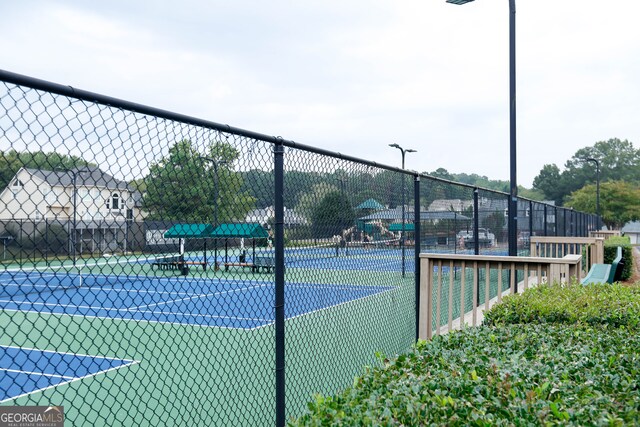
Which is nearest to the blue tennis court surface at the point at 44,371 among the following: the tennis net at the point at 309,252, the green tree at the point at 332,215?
the tennis net at the point at 309,252

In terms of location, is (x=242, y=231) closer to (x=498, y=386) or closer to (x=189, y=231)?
(x=189, y=231)

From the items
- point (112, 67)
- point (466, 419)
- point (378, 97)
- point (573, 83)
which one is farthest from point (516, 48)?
point (378, 97)

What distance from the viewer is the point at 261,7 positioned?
1238cm

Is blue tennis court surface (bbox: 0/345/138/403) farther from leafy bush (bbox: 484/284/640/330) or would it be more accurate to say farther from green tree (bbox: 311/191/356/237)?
leafy bush (bbox: 484/284/640/330)

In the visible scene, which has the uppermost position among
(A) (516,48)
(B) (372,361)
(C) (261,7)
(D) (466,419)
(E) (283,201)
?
(C) (261,7)

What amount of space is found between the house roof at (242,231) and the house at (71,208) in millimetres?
803

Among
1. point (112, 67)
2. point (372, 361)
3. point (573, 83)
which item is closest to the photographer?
point (372, 361)

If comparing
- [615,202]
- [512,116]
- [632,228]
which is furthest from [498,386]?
[632,228]

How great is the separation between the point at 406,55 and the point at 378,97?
10362mm

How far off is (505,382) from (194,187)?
1.89 m

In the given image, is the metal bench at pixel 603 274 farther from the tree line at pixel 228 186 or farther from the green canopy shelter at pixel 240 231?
the green canopy shelter at pixel 240 231

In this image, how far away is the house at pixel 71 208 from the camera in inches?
83.5

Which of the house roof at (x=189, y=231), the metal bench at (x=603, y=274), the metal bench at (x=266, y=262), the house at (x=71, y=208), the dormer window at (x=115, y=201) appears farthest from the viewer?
the metal bench at (x=603, y=274)

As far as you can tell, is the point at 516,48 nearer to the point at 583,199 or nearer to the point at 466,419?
the point at 466,419
